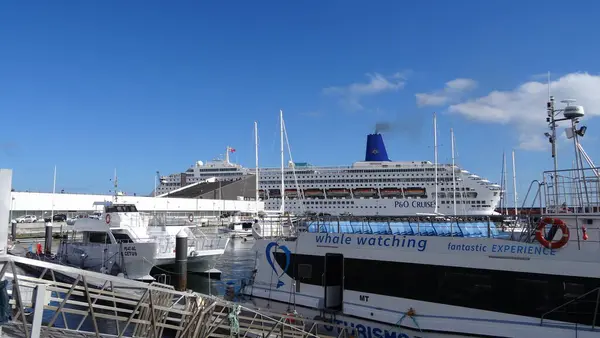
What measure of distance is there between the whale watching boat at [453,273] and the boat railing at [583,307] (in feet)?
0.06

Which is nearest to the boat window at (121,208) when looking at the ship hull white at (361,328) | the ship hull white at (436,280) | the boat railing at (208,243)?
the boat railing at (208,243)

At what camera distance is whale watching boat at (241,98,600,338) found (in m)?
8.94

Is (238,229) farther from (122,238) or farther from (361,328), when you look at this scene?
A: (361,328)

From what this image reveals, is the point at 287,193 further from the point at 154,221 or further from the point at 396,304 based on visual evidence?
the point at 396,304

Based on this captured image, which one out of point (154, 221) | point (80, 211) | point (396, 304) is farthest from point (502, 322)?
point (80, 211)

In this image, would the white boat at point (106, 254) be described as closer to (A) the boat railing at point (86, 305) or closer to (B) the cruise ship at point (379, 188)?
(A) the boat railing at point (86, 305)

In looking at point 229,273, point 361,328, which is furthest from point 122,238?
point 361,328

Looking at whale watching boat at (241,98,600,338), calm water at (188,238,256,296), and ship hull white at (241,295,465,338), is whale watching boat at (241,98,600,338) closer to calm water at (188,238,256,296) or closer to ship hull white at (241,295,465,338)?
ship hull white at (241,295,465,338)

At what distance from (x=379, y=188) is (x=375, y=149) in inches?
412

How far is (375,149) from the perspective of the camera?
314 feet

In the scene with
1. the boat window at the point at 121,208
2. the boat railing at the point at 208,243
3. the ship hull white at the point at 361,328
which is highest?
the boat window at the point at 121,208

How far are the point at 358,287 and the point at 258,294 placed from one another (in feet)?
11.7

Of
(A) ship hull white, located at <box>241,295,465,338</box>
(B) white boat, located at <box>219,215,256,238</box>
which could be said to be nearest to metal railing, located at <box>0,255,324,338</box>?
(A) ship hull white, located at <box>241,295,465,338</box>

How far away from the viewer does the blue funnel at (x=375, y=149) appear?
9462 centimetres
